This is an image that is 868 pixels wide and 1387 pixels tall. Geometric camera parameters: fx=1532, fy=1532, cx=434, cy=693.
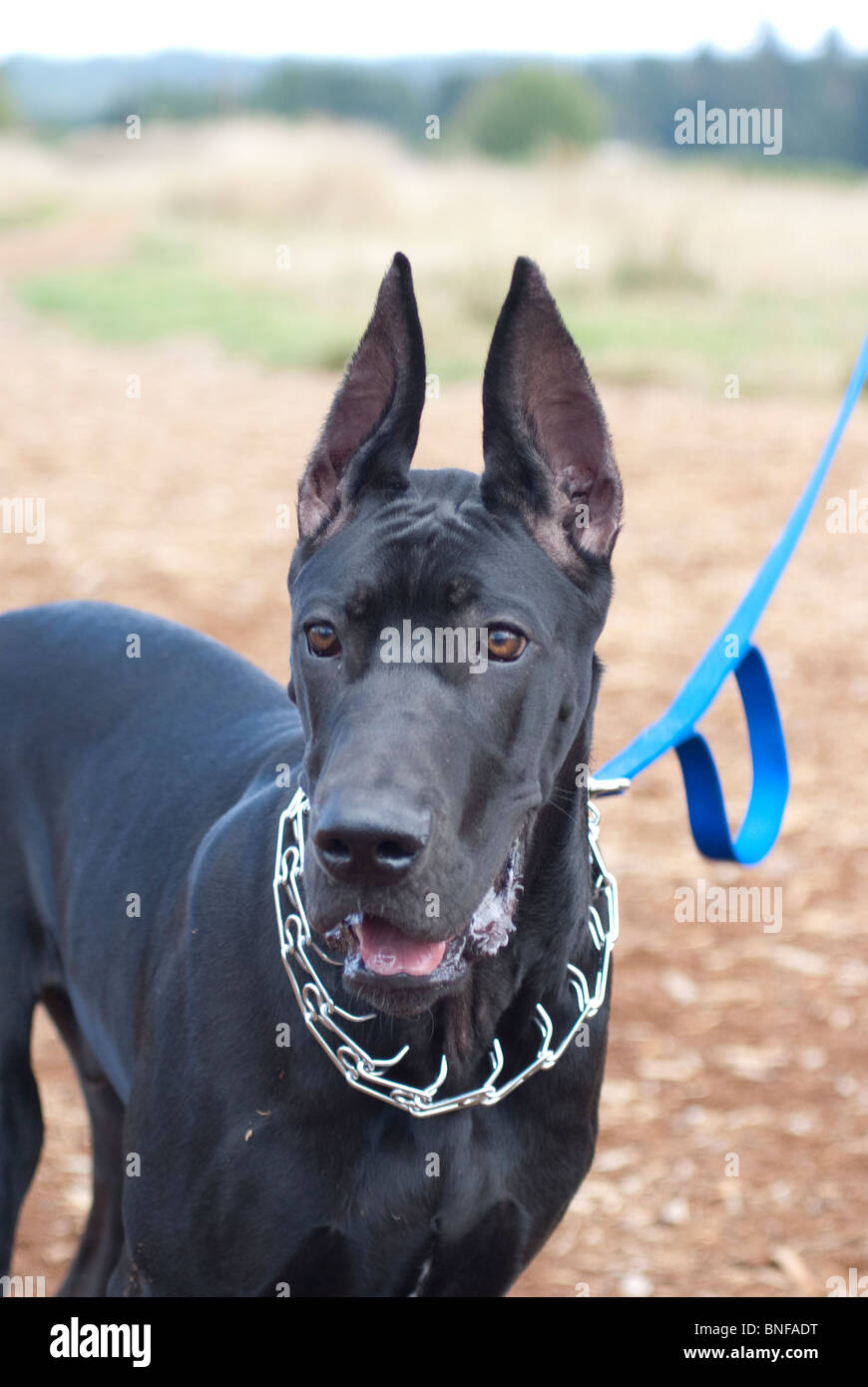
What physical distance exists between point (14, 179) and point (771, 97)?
4744cm

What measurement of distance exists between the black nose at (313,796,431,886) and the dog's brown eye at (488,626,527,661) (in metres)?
0.32

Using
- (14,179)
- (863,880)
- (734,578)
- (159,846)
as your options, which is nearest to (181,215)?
(14,179)

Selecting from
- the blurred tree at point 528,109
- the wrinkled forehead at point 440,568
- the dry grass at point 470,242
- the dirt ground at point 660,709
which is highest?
the blurred tree at point 528,109

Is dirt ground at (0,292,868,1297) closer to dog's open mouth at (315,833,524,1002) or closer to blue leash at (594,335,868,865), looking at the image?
blue leash at (594,335,868,865)

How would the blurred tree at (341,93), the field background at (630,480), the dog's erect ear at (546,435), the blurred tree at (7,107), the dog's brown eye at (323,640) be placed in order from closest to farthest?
the dog's brown eye at (323,640) → the dog's erect ear at (546,435) → the field background at (630,480) → the blurred tree at (7,107) → the blurred tree at (341,93)

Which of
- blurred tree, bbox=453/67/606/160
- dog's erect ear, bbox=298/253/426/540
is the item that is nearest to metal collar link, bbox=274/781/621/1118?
dog's erect ear, bbox=298/253/426/540

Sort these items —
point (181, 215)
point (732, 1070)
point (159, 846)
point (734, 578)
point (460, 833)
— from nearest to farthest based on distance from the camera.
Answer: point (460, 833), point (159, 846), point (732, 1070), point (734, 578), point (181, 215)

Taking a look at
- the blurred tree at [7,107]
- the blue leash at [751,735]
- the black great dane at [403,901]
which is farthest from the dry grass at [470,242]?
the blurred tree at [7,107]

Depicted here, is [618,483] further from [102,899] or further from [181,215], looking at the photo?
[181,215]

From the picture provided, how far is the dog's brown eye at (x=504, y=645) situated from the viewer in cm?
238

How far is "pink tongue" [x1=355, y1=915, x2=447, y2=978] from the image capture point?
2.34m

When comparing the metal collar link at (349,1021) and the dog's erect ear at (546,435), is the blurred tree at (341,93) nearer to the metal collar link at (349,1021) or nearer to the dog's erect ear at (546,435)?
the dog's erect ear at (546,435)

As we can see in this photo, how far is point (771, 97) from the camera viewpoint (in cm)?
7106

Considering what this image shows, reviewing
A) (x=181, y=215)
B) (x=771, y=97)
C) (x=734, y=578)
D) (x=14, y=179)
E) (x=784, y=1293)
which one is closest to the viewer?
(x=784, y=1293)
